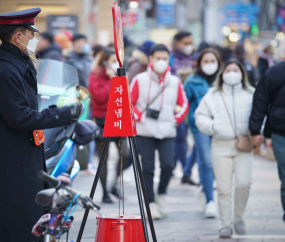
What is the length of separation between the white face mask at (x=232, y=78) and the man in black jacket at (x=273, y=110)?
40cm

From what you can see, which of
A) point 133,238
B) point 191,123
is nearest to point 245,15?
point 191,123

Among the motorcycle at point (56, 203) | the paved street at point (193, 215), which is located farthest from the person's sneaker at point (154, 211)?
the motorcycle at point (56, 203)

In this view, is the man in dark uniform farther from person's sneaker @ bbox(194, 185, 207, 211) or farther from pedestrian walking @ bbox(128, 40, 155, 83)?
pedestrian walking @ bbox(128, 40, 155, 83)

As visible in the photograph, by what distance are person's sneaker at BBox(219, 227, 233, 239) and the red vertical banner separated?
7.11ft

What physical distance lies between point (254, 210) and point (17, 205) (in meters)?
4.45

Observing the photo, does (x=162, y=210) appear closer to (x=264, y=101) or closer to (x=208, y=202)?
(x=208, y=202)

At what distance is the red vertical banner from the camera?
4344 millimetres

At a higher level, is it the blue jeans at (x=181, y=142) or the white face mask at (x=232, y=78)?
the white face mask at (x=232, y=78)

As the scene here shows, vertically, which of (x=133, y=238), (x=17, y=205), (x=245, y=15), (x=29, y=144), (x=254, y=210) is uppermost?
(x=245, y=15)

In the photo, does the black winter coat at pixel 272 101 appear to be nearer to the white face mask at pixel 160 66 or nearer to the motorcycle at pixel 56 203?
the white face mask at pixel 160 66

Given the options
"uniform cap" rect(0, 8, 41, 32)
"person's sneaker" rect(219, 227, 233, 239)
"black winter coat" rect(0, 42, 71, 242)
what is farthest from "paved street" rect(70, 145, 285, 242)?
"uniform cap" rect(0, 8, 41, 32)

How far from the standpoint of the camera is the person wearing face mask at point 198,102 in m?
7.42

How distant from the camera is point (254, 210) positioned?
755 centimetres

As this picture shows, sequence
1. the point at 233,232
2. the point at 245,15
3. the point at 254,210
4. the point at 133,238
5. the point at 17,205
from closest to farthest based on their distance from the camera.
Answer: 1. the point at 17,205
2. the point at 133,238
3. the point at 233,232
4. the point at 254,210
5. the point at 245,15
